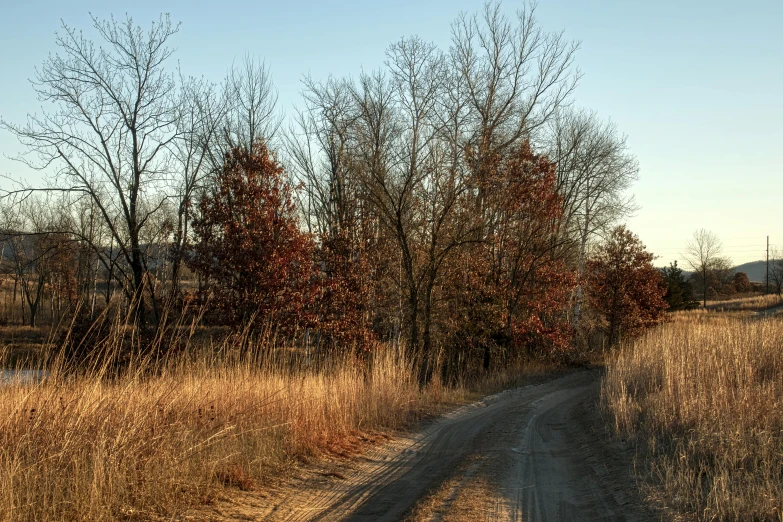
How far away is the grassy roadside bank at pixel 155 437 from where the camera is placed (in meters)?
5.65

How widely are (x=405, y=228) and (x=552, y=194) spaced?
25.1 ft

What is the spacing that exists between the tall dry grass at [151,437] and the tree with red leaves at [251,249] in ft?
22.9

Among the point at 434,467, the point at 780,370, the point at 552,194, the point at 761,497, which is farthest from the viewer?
the point at 552,194

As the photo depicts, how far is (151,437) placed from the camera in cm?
688

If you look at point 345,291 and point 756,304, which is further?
A: point 756,304

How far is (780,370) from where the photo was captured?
451 inches

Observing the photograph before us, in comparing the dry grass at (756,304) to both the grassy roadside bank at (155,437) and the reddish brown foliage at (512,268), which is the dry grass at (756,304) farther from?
the grassy roadside bank at (155,437)

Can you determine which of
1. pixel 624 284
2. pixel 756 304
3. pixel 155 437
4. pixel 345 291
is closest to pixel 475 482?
pixel 155 437

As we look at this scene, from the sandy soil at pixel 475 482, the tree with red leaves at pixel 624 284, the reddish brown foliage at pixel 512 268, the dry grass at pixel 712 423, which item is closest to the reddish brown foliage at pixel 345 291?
the reddish brown foliage at pixel 512 268

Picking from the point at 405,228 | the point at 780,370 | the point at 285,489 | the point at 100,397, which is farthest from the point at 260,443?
the point at 405,228

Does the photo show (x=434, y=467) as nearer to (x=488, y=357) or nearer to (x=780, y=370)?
(x=780, y=370)

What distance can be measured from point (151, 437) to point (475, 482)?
12.8 feet

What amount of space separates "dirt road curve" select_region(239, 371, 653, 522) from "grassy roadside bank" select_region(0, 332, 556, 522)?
0.80m

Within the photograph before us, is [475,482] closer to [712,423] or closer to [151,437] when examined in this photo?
[712,423]
